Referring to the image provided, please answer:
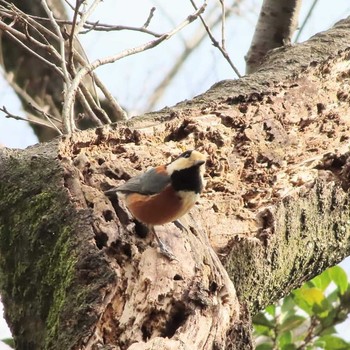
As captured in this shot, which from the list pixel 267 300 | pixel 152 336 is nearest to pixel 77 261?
pixel 152 336

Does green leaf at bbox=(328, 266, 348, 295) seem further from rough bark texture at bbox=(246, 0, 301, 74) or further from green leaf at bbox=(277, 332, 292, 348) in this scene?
rough bark texture at bbox=(246, 0, 301, 74)

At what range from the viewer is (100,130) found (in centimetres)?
252

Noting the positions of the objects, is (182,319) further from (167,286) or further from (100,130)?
(100,130)

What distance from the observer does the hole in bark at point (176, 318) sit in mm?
1861

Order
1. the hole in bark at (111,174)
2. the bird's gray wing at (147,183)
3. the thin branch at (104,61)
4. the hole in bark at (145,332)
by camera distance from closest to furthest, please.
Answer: the hole in bark at (145,332) < the bird's gray wing at (147,183) < the hole in bark at (111,174) < the thin branch at (104,61)

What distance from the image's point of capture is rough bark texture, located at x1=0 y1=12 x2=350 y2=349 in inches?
73.3

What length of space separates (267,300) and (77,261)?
2.98ft

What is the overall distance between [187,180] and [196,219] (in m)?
0.16

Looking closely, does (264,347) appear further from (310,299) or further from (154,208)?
(154,208)

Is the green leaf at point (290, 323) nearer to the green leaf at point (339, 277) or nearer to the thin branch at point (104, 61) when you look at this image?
the green leaf at point (339, 277)

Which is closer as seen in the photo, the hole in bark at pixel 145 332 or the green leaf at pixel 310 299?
the hole in bark at pixel 145 332

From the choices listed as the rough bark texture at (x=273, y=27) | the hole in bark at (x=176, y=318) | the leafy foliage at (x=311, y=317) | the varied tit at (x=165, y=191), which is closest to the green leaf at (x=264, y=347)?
the leafy foliage at (x=311, y=317)

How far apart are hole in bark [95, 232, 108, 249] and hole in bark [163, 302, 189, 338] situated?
268 mm

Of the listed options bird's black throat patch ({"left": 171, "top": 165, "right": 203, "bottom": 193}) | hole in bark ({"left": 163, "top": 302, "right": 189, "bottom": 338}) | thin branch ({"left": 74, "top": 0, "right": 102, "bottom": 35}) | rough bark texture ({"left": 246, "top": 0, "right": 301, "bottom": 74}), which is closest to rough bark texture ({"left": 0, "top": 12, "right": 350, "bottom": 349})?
hole in bark ({"left": 163, "top": 302, "right": 189, "bottom": 338})
